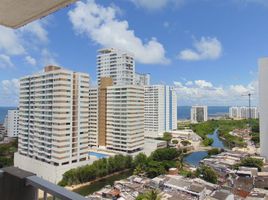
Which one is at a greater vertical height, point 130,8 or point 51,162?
point 130,8

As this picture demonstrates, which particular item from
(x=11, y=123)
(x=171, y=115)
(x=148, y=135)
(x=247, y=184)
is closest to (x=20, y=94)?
(x=11, y=123)

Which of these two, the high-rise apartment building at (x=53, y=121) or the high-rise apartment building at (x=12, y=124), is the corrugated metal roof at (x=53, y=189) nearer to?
the high-rise apartment building at (x=53, y=121)

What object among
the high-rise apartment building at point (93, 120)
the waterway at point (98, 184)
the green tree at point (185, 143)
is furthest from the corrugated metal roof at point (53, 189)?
the green tree at point (185, 143)

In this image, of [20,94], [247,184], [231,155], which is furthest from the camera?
[231,155]

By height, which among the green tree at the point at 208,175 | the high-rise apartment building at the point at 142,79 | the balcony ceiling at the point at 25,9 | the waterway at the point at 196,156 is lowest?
the waterway at the point at 196,156

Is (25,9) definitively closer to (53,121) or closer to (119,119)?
(53,121)

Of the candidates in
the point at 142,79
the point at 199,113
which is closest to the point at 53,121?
the point at 142,79

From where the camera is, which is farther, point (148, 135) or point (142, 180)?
point (148, 135)

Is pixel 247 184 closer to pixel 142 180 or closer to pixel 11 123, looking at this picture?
pixel 142 180
